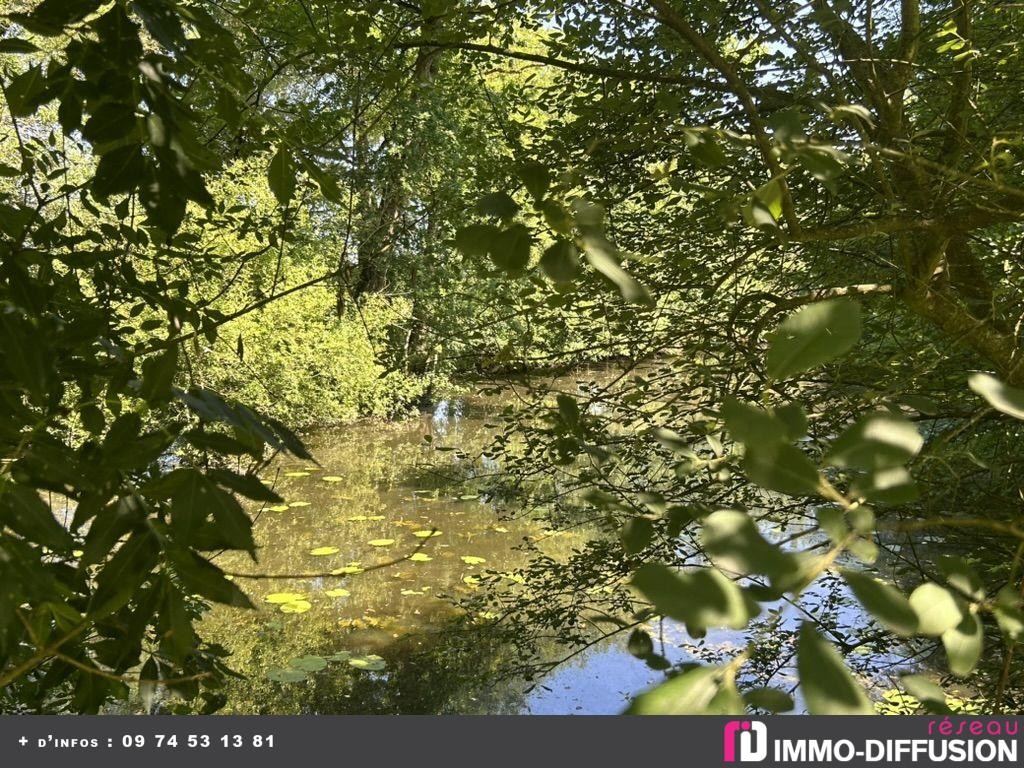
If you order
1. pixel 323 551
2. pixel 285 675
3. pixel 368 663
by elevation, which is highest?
pixel 323 551

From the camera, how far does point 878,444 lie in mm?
442

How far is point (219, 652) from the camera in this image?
1.35m

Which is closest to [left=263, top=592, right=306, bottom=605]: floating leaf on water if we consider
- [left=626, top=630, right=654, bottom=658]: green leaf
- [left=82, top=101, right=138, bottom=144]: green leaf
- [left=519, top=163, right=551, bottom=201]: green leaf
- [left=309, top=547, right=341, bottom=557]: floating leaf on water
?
[left=309, top=547, right=341, bottom=557]: floating leaf on water

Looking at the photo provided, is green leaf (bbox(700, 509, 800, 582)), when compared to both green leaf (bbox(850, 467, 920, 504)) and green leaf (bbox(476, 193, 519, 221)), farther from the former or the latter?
green leaf (bbox(476, 193, 519, 221))

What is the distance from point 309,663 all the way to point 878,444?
5850 millimetres

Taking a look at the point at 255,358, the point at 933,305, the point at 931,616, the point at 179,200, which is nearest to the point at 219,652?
the point at 179,200

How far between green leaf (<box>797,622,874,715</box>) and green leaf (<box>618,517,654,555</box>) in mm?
332

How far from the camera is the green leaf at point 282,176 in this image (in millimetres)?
1111

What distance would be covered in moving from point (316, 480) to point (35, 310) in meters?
9.07

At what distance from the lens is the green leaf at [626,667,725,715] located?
0.36m

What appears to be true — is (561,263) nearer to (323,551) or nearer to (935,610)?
(935,610)

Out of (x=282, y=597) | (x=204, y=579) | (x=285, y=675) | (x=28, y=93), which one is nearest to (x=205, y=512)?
(x=204, y=579)

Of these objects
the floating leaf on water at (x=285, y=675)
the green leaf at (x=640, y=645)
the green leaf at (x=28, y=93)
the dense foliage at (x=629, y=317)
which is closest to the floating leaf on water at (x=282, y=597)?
the floating leaf on water at (x=285, y=675)

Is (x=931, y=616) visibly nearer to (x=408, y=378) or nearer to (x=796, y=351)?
(x=796, y=351)
